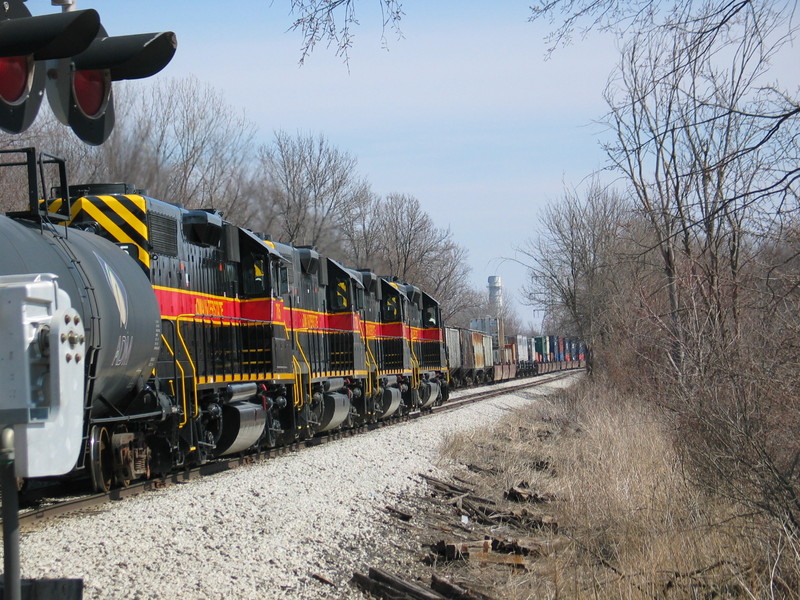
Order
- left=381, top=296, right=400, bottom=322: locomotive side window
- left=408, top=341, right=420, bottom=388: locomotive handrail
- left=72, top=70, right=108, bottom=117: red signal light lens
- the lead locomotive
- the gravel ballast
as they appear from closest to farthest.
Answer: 1. left=72, top=70, right=108, bottom=117: red signal light lens
2. the gravel ballast
3. the lead locomotive
4. left=381, top=296, right=400, bottom=322: locomotive side window
5. left=408, top=341, right=420, bottom=388: locomotive handrail

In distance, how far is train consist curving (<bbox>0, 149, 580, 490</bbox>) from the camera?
27.8 feet

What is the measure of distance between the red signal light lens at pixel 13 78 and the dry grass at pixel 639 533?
4848 mm

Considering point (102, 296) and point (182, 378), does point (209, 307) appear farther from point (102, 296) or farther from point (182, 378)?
point (102, 296)

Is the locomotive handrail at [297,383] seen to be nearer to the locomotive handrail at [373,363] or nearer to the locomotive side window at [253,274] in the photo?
the locomotive side window at [253,274]

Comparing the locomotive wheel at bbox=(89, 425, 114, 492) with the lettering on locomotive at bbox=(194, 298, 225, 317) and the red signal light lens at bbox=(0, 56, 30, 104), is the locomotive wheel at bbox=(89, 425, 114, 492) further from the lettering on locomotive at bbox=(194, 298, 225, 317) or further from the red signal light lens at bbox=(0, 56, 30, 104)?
the red signal light lens at bbox=(0, 56, 30, 104)

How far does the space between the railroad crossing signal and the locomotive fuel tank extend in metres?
3.10

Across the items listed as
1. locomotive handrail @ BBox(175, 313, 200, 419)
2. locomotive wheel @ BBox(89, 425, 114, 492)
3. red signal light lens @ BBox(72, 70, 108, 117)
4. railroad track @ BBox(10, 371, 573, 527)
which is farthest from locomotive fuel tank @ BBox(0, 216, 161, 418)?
red signal light lens @ BBox(72, 70, 108, 117)

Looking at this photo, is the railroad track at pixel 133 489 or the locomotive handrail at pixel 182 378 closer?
the railroad track at pixel 133 489

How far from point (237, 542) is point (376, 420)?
15562 millimetres

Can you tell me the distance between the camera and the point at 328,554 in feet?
24.6

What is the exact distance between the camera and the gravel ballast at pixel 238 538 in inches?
250

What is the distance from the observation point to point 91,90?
4352 mm

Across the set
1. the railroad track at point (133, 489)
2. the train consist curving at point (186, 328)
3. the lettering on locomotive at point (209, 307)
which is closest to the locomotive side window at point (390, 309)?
the train consist curving at point (186, 328)

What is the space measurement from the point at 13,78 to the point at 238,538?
5.14m
